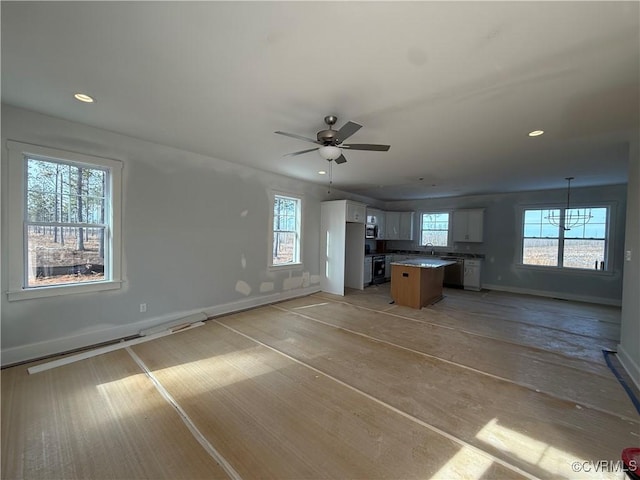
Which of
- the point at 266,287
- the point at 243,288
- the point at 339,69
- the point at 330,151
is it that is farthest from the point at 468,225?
the point at 339,69

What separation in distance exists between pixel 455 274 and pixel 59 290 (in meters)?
8.29

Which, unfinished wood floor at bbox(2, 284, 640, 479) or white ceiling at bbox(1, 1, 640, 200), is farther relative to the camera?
unfinished wood floor at bbox(2, 284, 640, 479)

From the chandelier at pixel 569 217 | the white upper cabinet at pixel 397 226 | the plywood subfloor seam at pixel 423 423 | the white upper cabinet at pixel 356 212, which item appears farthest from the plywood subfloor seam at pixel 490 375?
the chandelier at pixel 569 217

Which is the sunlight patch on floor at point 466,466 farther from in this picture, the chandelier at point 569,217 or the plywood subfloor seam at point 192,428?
the chandelier at point 569,217

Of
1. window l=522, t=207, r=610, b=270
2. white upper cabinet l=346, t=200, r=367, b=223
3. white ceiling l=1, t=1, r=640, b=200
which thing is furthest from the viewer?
white upper cabinet l=346, t=200, r=367, b=223

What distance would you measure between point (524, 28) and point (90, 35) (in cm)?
272

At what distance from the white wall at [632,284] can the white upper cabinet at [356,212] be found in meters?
4.41

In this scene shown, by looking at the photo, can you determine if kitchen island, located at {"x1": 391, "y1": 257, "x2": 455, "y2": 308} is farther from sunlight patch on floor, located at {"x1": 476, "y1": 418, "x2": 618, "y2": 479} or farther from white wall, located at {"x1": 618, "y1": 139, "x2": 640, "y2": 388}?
sunlight patch on floor, located at {"x1": 476, "y1": 418, "x2": 618, "y2": 479}

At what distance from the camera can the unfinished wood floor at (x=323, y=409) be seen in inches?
65.7

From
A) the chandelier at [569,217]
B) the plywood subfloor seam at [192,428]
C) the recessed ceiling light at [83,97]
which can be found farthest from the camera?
the chandelier at [569,217]

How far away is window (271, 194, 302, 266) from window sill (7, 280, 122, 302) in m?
2.76

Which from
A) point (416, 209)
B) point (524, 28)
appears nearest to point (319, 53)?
point (524, 28)

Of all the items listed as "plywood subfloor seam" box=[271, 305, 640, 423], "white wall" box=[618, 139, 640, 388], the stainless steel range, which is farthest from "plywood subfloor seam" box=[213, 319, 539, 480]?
the stainless steel range

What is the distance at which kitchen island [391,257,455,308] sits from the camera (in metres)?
5.20
